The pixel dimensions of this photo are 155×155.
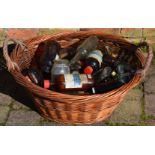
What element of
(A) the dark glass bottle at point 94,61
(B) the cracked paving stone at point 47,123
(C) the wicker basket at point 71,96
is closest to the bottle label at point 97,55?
(A) the dark glass bottle at point 94,61

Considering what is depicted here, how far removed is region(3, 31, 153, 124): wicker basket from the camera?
2363mm

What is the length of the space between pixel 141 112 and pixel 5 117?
87cm

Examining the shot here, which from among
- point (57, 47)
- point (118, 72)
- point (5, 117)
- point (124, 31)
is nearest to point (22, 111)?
point (5, 117)

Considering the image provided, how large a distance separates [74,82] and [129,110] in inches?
19.7

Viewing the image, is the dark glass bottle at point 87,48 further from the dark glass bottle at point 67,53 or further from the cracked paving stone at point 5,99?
the cracked paving stone at point 5,99

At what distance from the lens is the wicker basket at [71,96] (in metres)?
2.36

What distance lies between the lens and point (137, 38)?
3.45m

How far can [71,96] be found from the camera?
2.32m

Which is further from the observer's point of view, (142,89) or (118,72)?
(142,89)

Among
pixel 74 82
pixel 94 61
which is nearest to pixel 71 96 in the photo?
pixel 74 82

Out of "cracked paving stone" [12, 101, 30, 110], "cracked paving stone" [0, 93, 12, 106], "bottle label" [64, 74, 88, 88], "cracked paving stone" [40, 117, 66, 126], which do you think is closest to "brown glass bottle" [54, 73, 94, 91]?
"bottle label" [64, 74, 88, 88]

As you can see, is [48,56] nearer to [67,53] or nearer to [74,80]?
[67,53]

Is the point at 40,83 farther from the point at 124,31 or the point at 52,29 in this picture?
the point at 124,31

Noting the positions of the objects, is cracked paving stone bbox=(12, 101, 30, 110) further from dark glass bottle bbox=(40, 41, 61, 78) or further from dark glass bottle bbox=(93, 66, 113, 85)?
dark glass bottle bbox=(93, 66, 113, 85)
